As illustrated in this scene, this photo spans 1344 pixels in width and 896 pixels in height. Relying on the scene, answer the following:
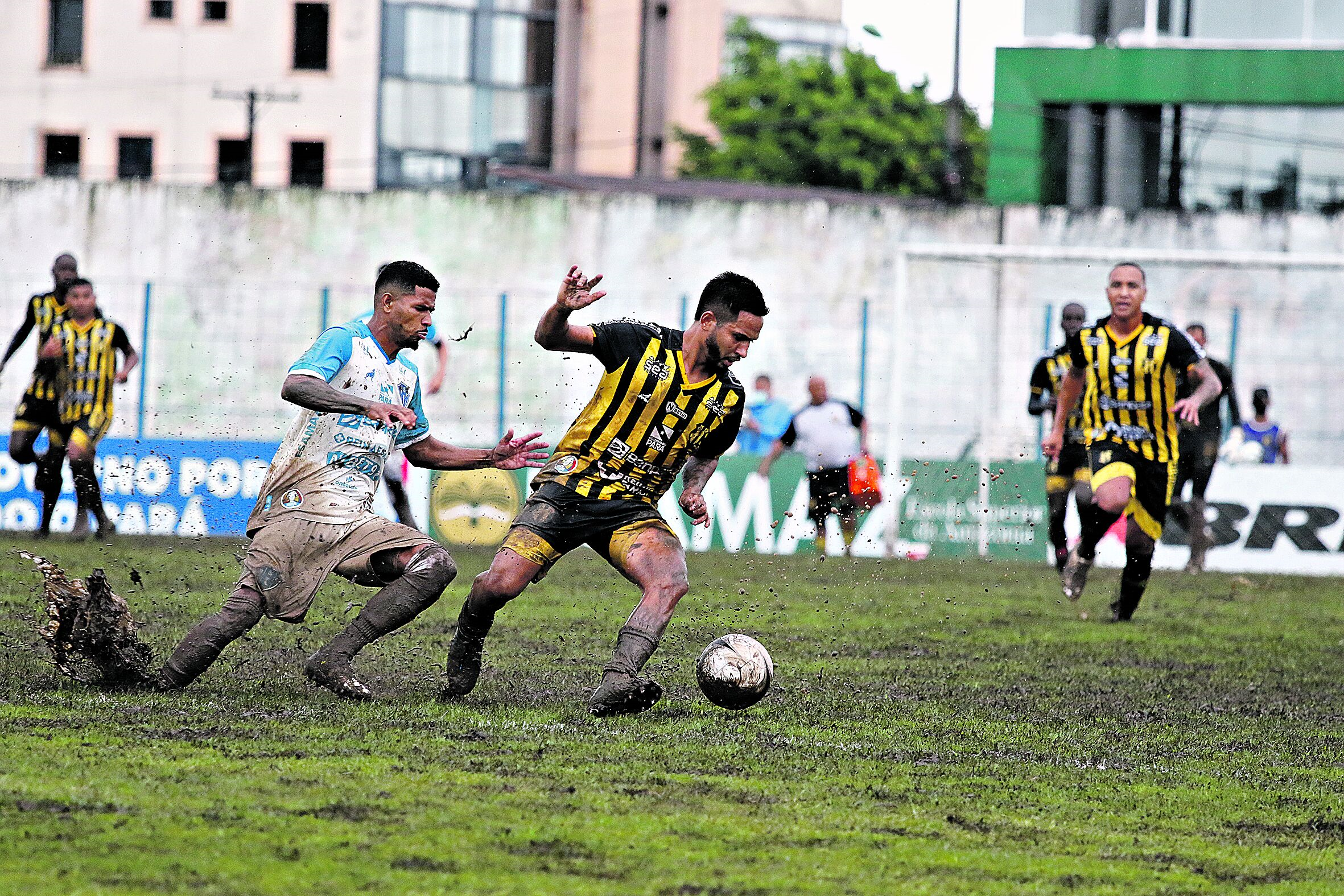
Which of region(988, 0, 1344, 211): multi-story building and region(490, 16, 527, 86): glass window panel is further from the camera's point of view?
region(490, 16, 527, 86): glass window panel

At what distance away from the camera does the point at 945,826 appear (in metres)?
5.33

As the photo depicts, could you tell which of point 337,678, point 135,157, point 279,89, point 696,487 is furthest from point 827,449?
point 135,157

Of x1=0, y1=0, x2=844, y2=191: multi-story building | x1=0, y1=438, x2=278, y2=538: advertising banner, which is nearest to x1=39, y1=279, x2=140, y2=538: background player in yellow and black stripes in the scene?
x1=0, y1=438, x2=278, y2=538: advertising banner

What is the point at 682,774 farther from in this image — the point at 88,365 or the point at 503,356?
the point at 503,356

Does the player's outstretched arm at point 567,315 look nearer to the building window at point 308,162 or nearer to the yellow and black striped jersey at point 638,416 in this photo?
the yellow and black striped jersey at point 638,416

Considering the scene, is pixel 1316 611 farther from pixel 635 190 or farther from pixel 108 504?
pixel 635 190

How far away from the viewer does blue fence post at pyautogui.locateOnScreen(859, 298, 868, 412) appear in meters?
22.6

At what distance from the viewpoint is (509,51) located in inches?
1999

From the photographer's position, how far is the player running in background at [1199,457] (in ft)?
55.3

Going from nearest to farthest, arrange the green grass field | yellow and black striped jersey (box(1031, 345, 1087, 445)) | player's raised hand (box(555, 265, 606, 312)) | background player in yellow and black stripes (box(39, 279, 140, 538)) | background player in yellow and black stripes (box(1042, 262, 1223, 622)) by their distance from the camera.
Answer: the green grass field < player's raised hand (box(555, 265, 606, 312)) < background player in yellow and black stripes (box(1042, 262, 1223, 622)) < yellow and black striped jersey (box(1031, 345, 1087, 445)) < background player in yellow and black stripes (box(39, 279, 140, 538))

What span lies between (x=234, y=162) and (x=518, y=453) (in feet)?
135

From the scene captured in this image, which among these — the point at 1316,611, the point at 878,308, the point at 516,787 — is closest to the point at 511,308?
the point at 878,308

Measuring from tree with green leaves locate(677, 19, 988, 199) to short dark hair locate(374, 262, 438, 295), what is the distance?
170ft

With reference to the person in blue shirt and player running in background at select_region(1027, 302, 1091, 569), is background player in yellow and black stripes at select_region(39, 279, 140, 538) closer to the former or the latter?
the person in blue shirt
